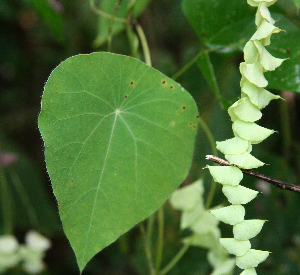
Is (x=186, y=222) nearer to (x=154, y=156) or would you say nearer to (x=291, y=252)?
(x=154, y=156)

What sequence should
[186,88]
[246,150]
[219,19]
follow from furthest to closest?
[186,88] < [219,19] < [246,150]

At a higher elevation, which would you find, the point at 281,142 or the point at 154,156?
the point at 154,156

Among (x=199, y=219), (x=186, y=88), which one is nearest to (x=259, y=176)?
(x=199, y=219)

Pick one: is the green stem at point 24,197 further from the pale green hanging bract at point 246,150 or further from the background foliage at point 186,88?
the pale green hanging bract at point 246,150

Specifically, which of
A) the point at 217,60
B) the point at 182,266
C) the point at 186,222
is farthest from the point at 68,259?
the point at 217,60

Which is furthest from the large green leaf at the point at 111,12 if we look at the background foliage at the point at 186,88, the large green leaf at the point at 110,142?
the large green leaf at the point at 110,142

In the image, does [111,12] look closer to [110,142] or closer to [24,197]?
[110,142]
